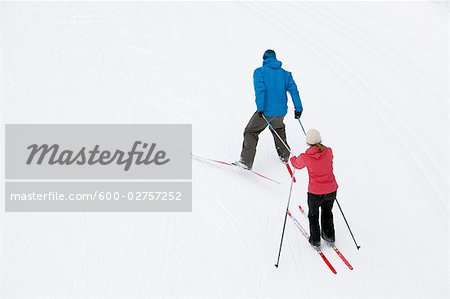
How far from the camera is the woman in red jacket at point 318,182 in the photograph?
5137 millimetres

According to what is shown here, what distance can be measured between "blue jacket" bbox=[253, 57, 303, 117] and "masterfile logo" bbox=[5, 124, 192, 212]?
1.28 meters

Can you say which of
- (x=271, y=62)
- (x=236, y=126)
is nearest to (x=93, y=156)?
(x=236, y=126)

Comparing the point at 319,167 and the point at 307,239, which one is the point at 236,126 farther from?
the point at 319,167

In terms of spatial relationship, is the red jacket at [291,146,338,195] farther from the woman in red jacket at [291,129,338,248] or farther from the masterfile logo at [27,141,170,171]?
the masterfile logo at [27,141,170,171]

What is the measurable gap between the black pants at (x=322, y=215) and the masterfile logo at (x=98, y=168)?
1.44m

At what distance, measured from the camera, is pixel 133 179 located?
22.1 ft

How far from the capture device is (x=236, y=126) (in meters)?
7.79

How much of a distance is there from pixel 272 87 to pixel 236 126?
5.09ft

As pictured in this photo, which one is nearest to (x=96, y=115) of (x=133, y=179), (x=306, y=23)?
(x=133, y=179)

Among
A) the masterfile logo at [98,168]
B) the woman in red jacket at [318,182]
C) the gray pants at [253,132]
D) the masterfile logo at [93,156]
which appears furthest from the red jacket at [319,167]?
the masterfile logo at [93,156]

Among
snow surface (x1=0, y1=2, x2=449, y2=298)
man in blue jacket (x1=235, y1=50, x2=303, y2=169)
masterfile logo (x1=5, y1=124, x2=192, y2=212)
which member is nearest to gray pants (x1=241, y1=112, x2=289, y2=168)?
man in blue jacket (x1=235, y1=50, x2=303, y2=169)

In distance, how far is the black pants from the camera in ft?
17.7

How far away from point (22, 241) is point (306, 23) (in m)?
7.16

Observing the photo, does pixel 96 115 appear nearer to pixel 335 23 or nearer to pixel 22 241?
pixel 22 241
